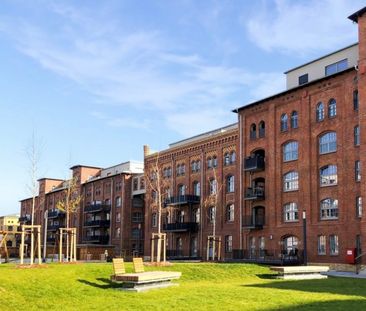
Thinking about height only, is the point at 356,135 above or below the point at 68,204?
above

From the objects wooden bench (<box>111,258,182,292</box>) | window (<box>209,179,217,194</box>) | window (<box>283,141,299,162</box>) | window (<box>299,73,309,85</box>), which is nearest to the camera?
wooden bench (<box>111,258,182,292</box>)

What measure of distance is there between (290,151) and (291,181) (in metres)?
2.52

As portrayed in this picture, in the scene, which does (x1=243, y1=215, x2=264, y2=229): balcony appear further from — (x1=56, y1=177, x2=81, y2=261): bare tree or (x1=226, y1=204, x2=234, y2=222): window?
(x1=56, y1=177, x2=81, y2=261): bare tree

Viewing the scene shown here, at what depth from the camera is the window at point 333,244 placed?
1517 inches

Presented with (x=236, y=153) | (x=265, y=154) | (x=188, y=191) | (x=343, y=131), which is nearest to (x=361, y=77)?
(x=343, y=131)

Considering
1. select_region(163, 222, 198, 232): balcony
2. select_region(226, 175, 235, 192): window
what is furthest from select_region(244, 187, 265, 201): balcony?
select_region(163, 222, 198, 232): balcony

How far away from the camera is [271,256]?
43750mm

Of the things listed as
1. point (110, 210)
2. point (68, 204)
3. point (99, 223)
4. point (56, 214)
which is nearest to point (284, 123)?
point (68, 204)

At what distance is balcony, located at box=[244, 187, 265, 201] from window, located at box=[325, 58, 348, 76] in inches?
453

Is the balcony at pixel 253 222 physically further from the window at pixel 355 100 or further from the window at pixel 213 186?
the window at pixel 355 100

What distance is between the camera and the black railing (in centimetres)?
3922

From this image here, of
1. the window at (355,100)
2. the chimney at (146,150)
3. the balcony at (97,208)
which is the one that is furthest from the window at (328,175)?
the balcony at (97,208)

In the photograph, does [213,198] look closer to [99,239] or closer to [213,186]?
[213,186]

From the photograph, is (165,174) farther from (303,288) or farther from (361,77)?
(303,288)
